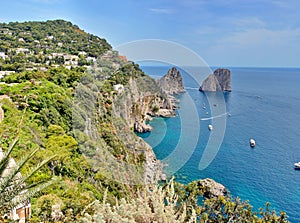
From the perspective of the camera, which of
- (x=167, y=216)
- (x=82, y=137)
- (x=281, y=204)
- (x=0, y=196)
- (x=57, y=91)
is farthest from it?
(x=57, y=91)

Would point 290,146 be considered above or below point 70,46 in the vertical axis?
below

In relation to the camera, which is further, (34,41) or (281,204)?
(34,41)

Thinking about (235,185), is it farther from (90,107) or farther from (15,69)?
(15,69)

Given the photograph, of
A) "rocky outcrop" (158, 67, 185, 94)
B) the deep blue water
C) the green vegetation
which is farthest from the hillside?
the deep blue water

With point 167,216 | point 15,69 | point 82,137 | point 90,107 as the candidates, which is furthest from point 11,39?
point 167,216

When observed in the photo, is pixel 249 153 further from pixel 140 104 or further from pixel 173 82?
pixel 173 82

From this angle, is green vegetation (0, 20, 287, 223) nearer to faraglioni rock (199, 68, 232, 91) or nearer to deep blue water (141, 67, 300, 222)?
deep blue water (141, 67, 300, 222)

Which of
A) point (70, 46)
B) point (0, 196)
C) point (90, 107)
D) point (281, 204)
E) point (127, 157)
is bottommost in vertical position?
point (281, 204)
